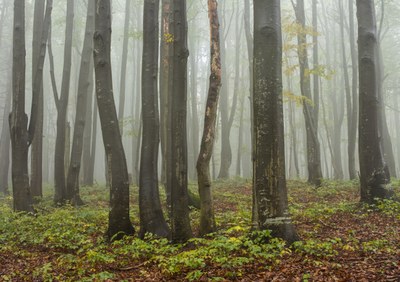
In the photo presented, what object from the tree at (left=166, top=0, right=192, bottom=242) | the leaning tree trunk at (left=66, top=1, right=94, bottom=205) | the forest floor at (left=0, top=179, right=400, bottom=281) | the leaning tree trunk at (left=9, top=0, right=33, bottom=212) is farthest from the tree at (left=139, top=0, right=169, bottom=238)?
the leaning tree trunk at (left=66, top=1, right=94, bottom=205)

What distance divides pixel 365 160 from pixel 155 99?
5.44m

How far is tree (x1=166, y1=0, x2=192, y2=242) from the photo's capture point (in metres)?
6.96

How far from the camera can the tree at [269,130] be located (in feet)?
20.3

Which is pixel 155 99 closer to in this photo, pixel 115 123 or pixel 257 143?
pixel 115 123

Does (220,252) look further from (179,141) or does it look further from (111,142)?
(111,142)

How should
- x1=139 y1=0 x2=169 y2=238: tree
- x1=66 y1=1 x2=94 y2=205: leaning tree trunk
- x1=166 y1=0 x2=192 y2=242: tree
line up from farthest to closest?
x1=66 y1=1 x2=94 y2=205: leaning tree trunk
x1=139 y1=0 x2=169 y2=238: tree
x1=166 y1=0 x2=192 y2=242: tree

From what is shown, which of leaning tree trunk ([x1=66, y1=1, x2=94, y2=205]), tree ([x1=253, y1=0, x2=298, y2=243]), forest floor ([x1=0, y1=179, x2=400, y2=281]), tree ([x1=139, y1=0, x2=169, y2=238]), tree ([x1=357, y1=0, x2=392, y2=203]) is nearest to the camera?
forest floor ([x1=0, y1=179, x2=400, y2=281])

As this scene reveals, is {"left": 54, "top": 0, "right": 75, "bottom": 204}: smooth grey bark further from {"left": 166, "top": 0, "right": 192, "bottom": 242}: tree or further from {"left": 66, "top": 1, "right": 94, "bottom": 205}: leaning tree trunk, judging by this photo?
{"left": 166, "top": 0, "right": 192, "bottom": 242}: tree

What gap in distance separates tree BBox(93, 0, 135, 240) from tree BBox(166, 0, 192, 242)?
1.47m

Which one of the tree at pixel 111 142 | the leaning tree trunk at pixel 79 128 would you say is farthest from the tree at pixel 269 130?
the leaning tree trunk at pixel 79 128

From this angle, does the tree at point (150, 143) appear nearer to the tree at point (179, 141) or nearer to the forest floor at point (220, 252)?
the forest floor at point (220, 252)

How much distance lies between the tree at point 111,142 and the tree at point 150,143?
0.39 metres

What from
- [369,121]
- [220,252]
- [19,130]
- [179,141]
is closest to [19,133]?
[19,130]

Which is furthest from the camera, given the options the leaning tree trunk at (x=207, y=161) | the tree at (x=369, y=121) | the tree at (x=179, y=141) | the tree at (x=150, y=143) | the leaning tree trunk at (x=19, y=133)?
the leaning tree trunk at (x=19, y=133)
